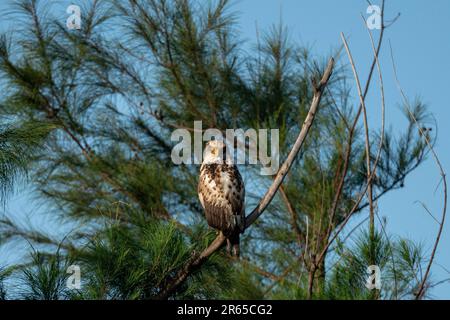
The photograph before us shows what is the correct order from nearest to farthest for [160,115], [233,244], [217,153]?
[233,244] → [217,153] → [160,115]

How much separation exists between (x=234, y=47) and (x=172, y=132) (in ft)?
1.70

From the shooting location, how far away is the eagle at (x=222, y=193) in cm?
300

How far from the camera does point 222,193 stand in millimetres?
3094

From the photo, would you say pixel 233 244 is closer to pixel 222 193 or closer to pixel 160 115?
pixel 222 193

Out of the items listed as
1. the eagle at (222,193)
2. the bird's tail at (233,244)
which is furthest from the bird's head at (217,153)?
the bird's tail at (233,244)

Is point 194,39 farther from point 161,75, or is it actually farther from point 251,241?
point 251,241

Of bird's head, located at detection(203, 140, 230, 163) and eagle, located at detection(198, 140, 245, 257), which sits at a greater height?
bird's head, located at detection(203, 140, 230, 163)

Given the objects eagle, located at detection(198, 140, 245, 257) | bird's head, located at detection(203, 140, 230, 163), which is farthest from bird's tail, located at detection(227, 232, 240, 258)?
bird's head, located at detection(203, 140, 230, 163)

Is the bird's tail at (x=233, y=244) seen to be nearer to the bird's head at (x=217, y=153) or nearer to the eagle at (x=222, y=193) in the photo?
the eagle at (x=222, y=193)

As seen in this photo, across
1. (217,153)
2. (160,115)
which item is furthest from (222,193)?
(160,115)

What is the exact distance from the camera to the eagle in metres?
3.00

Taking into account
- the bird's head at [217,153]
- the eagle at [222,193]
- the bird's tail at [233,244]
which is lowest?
the bird's tail at [233,244]

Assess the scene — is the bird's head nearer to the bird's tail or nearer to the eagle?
the eagle
